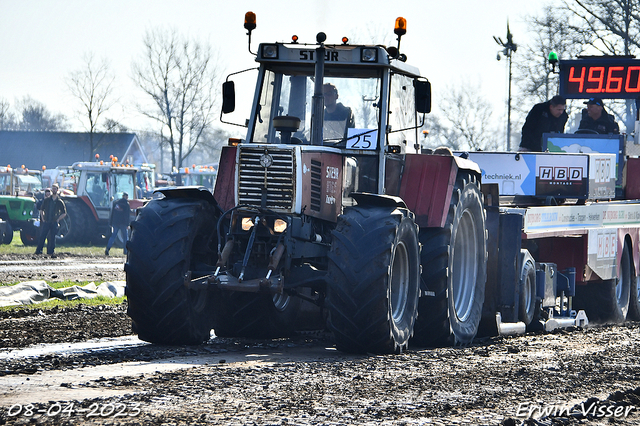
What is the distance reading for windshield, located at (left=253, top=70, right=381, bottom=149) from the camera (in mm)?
9055

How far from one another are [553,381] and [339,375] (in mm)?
1601

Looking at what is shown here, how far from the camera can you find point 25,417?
521 cm

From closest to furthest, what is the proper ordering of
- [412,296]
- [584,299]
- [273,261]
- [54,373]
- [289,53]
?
[54,373], [273,261], [412,296], [289,53], [584,299]

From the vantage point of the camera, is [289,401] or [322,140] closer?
[289,401]

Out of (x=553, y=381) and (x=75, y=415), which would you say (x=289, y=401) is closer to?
(x=75, y=415)

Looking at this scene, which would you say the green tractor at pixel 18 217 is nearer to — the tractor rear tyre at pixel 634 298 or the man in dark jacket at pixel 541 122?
the man in dark jacket at pixel 541 122

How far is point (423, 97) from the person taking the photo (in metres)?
8.98

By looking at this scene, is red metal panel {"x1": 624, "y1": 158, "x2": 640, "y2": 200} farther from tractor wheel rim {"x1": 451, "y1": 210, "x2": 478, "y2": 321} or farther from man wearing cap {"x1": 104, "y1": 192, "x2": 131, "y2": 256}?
man wearing cap {"x1": 104, "y1": 192, "x2": 131, "y2": 256}

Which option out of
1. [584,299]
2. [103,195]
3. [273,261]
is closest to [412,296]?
[273,261]

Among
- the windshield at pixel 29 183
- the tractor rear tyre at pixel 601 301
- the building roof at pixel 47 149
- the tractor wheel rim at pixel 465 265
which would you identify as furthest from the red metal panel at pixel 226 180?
the building roof at pixel 47 149

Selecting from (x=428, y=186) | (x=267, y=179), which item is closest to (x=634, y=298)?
(x=428, y=186)

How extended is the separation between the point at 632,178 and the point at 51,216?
1639cm

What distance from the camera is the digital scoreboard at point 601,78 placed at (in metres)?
15.6

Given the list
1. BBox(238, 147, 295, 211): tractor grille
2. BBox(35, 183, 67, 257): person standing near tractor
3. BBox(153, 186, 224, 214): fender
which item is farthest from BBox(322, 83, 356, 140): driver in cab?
BBox(35, 183, 67, 257): person standing near tractor
